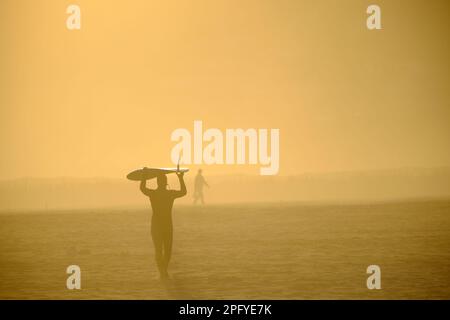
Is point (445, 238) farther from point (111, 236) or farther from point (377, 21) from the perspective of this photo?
point (111, 236)

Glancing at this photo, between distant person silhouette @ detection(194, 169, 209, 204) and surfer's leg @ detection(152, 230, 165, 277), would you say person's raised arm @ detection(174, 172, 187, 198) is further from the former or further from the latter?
distant person silhouette @ detection(194, 169, 209, 204)

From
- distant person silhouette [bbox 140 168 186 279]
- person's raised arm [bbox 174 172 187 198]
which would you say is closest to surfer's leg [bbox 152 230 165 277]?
distant person silhouette [bbox 140 168 186 279]

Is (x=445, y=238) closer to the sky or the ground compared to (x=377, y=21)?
closer to the ground

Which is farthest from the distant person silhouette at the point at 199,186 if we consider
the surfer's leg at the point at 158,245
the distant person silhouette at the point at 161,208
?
the distant person silhouette at the point at 161,208

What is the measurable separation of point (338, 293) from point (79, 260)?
4828 mm

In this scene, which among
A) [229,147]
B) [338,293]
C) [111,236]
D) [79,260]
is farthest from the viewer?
[111,236]

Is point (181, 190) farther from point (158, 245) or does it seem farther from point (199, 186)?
point (199, 186)

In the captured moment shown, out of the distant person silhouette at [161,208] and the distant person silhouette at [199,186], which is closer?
the distant person silhouette at [161,208]

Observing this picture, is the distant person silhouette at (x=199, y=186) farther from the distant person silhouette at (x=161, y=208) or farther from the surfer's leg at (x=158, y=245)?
the distant person silhouette at (x=161, y=208)

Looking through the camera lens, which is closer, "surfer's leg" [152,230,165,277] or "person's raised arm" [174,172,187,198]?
"person's raised arm" [174,172,187,198]

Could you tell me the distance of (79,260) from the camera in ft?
42.2
